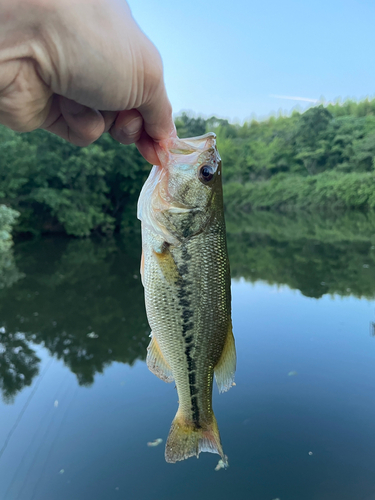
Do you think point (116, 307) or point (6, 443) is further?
point (116, 307)

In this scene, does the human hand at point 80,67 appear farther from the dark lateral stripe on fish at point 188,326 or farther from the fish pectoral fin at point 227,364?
the fish pectoral fin at point 227,364

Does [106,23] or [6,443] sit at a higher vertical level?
[106,23]

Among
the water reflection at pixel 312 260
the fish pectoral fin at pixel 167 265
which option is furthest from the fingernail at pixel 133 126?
the water reflection at pixel 312 260

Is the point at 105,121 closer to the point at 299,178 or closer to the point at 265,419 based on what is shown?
the point at 265,419

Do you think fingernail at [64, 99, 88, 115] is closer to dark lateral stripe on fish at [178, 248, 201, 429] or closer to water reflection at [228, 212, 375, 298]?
dark lateral stripe on fish at [178, 248, 201, 429]

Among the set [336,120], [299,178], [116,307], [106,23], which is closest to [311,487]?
[106,23]

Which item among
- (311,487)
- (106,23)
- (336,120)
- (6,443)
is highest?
(336,120)

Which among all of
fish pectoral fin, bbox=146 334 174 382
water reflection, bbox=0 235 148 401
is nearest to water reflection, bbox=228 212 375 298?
water reflection, bbox=0 235 148 401
